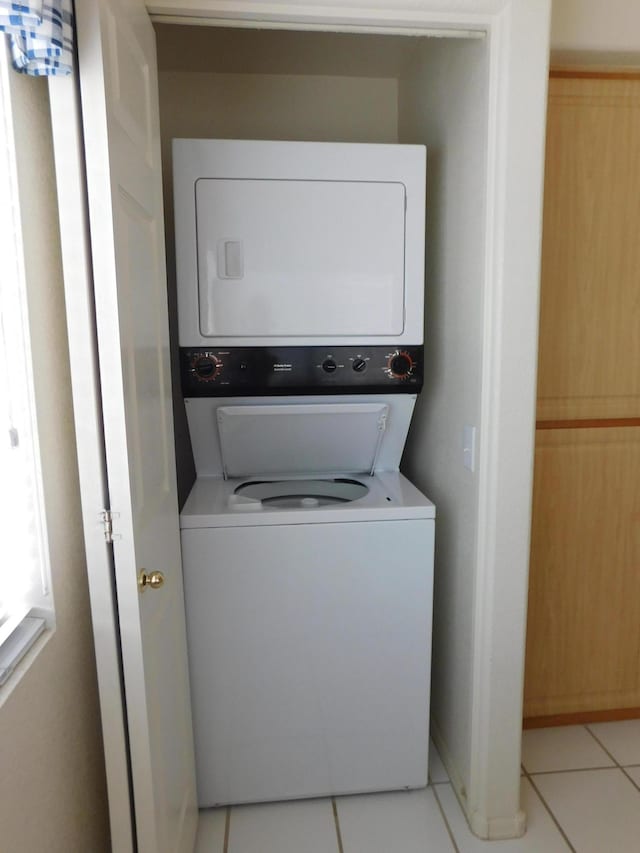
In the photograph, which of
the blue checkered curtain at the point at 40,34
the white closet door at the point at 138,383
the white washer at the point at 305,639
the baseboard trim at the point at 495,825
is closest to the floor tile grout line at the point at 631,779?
the baseboard trim at the point at 495,825

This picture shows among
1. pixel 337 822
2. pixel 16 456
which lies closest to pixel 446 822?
pixel 337 822

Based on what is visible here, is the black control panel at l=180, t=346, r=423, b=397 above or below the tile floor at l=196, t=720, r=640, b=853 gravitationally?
above

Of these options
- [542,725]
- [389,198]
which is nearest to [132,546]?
[389,198]

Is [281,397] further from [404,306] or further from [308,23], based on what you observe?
[308,23]

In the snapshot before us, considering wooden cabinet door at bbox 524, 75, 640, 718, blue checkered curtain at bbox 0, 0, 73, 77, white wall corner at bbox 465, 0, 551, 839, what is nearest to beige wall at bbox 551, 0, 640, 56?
wooden cabinet door at bbox 524, 75, 640, 718

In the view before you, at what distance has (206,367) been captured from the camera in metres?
1.84

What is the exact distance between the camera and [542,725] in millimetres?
2236

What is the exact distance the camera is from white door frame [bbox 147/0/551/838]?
1.43 metres

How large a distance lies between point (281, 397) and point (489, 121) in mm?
961

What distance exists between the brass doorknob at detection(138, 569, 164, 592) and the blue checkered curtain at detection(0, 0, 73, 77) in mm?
896

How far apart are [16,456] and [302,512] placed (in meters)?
0.85

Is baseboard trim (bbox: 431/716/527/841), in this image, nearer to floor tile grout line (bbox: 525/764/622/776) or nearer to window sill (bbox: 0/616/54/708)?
floor tile grout line (bbox: 525/764/622/776)

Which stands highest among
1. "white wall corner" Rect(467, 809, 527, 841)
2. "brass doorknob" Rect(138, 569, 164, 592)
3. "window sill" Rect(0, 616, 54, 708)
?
"brass doorknob" Rect(138, 569, 164, 592)

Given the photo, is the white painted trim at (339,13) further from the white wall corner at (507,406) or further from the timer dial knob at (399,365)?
the timer dial knob at (399,365)
